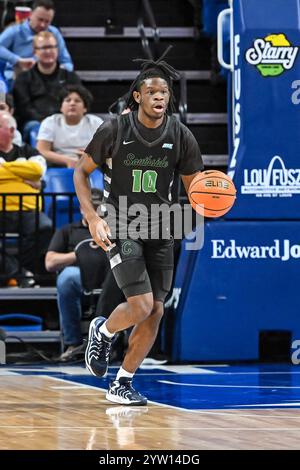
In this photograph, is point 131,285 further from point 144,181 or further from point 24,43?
point 24,43

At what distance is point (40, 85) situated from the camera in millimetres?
13547

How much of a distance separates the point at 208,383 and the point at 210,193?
74.2 inches

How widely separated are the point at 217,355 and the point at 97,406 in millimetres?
3140

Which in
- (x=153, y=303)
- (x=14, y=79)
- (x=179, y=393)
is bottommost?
(x=179, y=393)

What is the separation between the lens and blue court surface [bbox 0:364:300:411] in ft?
26.2

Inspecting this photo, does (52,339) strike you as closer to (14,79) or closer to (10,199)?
(10,199)

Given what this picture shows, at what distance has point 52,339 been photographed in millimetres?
11086

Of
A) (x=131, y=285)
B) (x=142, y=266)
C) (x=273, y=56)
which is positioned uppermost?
(x=273, y=56)

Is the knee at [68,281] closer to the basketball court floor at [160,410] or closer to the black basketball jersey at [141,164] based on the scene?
the basketball court floor at [160,410]

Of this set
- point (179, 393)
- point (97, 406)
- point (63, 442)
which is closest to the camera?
point (63, 442)

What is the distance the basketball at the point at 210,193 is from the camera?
7840 millimetres

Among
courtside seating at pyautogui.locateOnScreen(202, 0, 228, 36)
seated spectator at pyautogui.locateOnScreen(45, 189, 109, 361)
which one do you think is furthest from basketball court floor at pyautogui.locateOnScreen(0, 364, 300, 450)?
courtside seating at pyautogui.locateOnScreen(202, 0, 228, 36)

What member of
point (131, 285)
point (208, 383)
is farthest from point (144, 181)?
point (208, 383)
